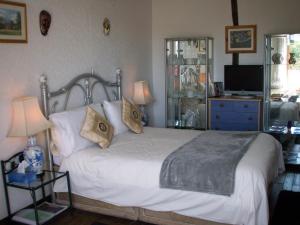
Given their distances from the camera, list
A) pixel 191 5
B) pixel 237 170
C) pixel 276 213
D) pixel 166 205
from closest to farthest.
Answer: pixel 237 170, pixel 166 205, pixel 276 213, pixel 191 5

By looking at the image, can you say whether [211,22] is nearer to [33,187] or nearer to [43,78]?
[43,78]

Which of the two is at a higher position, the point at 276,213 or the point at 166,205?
the point at 166,205

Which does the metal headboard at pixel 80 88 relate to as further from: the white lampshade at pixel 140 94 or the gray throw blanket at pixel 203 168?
the gray throw blanket at pixel 203 168

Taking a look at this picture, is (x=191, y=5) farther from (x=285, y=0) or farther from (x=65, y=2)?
(x=65, y=2)

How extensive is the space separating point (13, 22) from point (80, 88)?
3.92ft

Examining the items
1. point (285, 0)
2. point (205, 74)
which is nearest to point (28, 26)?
point (205, 74)

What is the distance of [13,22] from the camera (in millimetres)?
3422

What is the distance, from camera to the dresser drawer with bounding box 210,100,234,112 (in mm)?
5598

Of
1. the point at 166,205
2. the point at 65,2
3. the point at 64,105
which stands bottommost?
the point at 166,205

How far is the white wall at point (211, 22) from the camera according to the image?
547 cm

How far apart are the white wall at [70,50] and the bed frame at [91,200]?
0.29ft

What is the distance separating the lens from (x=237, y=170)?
2959mm

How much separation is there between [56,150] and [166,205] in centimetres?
129

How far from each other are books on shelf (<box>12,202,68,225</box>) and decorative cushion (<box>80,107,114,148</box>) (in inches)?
28.2
